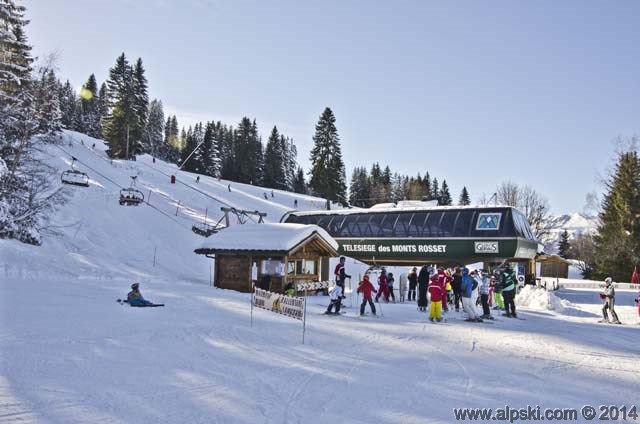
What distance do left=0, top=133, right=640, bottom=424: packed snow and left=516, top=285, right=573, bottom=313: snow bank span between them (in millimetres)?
1427

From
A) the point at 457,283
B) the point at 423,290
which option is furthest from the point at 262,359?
the point at 457,283

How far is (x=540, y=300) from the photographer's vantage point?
2069 centimetres

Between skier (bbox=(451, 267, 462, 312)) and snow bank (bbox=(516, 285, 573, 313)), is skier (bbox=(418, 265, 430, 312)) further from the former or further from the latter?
snow bank (bbox=(516, 285, 573, 313))

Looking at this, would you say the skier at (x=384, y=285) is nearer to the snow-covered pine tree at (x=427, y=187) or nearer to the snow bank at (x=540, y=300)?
the snow bank at (x=540, y=300)

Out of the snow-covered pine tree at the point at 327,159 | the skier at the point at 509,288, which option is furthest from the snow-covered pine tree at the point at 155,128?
the skier at the point at 509,288

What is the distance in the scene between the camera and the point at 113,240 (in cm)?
2789

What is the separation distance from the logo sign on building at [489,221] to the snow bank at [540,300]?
19.3 feet

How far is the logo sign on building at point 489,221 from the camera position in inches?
1092

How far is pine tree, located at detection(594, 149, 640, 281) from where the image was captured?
38031 millimetres

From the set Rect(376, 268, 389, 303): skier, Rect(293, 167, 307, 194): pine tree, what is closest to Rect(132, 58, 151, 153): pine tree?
Rect(293, 167, 307, 194): pine tree

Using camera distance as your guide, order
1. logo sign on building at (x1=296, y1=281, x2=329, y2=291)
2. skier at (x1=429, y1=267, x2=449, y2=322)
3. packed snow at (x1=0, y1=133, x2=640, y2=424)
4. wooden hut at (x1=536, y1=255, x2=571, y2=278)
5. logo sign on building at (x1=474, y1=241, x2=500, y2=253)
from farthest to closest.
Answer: wooden hut at (x1=536, y1=255, x2=571, y2=278), logo sign on building at (x1=474, y1=241, x2=500, y2=253), logo sign on building at (x1=296, y1=281, x2=329, y2=291), skier at (x1=429, y1=267, x2=449, y2=322), packed snow at (x1=0, y1=133, x2=640, y2=424)

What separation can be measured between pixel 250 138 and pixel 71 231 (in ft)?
174

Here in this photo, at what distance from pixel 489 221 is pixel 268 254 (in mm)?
14495

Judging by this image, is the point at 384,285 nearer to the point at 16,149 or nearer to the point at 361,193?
the point at 16,149
